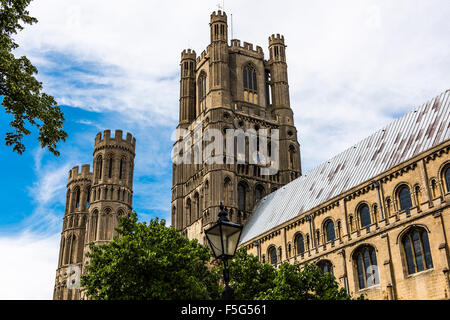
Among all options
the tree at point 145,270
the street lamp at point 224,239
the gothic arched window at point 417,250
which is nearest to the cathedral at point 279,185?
the gothic arched window at point 417,250

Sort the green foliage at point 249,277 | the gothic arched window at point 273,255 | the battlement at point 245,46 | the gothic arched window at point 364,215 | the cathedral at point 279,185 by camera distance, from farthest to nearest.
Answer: the battlement at point 245,46 < the gothic arched window at point 273,255 < the gothic arched window at point 364,215 < the cathedral at point 279,185 < the green foliage at point 249,277

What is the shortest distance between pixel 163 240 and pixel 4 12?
16.6 m

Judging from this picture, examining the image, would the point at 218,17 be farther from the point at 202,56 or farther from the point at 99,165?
the point at 99,165

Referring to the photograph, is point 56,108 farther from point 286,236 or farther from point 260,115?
point 260,115

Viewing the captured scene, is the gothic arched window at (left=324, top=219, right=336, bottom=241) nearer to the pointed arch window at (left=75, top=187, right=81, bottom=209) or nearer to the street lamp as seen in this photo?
the street lamp

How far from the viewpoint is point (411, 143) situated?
40.3m

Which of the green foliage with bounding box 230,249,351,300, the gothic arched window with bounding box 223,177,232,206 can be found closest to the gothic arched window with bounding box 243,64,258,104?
the gothic arched window with bounding box 223,177,232,206

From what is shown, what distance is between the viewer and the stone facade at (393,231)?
33906 mm

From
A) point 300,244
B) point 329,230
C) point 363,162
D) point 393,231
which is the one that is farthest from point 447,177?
point 300,244

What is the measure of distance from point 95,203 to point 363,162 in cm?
5377

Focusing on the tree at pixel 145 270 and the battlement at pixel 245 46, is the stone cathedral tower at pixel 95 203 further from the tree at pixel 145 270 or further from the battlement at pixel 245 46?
the tree at pixel 145 270

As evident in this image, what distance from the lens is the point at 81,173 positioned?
337ft

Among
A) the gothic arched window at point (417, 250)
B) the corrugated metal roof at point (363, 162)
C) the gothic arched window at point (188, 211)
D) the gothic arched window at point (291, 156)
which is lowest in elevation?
the gothic arched window at point (417, 250)

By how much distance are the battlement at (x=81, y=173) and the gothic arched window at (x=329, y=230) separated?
218 ft
